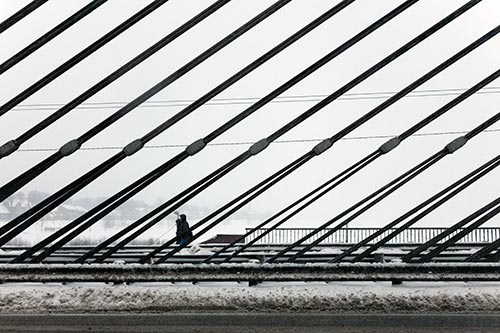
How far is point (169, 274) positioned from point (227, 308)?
938 mm

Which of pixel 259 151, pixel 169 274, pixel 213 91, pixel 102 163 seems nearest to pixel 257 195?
pixel 259 151

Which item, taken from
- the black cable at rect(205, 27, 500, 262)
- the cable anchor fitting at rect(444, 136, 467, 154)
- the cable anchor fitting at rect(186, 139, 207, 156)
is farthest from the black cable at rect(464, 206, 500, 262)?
the cable anchor fitting at rect(186, 139, 207, 156)

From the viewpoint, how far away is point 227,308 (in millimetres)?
7395

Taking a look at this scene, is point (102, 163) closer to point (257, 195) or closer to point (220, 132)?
point (220, 132)

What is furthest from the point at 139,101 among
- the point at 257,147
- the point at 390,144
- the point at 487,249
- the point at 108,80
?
the point at 487,249

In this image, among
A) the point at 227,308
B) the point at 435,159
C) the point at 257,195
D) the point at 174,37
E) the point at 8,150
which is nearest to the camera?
the point at 227,308

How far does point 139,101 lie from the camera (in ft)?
33.7

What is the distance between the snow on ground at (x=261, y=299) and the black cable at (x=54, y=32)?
4.11 m

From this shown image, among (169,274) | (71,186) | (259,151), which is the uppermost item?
(259,151)

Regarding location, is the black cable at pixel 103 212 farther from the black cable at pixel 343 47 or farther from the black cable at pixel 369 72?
the black cable at pixel 343 47

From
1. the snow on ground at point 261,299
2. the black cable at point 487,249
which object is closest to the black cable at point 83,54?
the snow on ground at point 261,299

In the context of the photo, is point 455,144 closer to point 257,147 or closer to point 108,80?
point 257,147

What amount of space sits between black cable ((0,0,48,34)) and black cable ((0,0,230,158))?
1.70 m

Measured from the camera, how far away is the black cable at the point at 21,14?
9.39 metres
